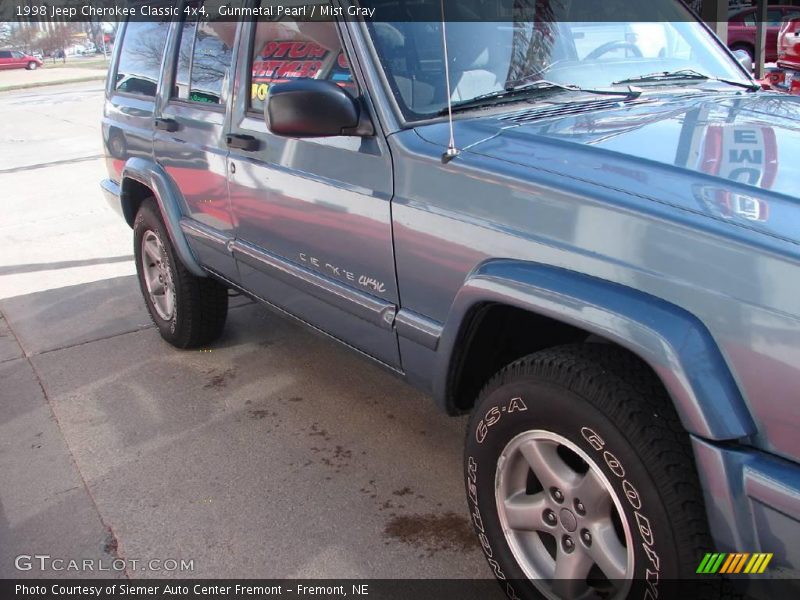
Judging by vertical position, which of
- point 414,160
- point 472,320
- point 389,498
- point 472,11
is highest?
point 472,11

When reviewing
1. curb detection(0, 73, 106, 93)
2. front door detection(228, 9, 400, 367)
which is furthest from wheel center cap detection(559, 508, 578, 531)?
curb detection(0, 73, 106, 93)

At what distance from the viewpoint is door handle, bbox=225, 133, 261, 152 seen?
3.15m

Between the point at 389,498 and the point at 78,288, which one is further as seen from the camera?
the point at 78,288

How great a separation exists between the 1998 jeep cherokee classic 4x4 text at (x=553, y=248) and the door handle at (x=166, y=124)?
302 millimetres

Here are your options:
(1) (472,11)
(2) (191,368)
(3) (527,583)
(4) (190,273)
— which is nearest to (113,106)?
(4) (190,273)

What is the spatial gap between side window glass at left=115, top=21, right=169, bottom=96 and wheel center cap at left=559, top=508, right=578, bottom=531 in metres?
3.16

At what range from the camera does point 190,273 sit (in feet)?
13.5

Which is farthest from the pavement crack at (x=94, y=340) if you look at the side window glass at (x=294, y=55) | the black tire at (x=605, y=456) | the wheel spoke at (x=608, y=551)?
the wheel spoke at (x=608, y=551)

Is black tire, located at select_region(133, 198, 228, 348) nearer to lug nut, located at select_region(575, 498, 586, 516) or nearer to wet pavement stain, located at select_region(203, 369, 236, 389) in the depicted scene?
wet pavement stain, located at select_region(203, 369, 236, 389)

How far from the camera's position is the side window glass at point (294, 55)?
282 cm

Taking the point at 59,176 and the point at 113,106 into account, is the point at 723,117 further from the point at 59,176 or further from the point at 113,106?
the point at 59,176

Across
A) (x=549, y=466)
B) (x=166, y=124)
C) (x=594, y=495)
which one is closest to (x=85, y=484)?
(x=166, y=124)

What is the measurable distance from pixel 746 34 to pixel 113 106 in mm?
16922

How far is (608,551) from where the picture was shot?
198 cm
